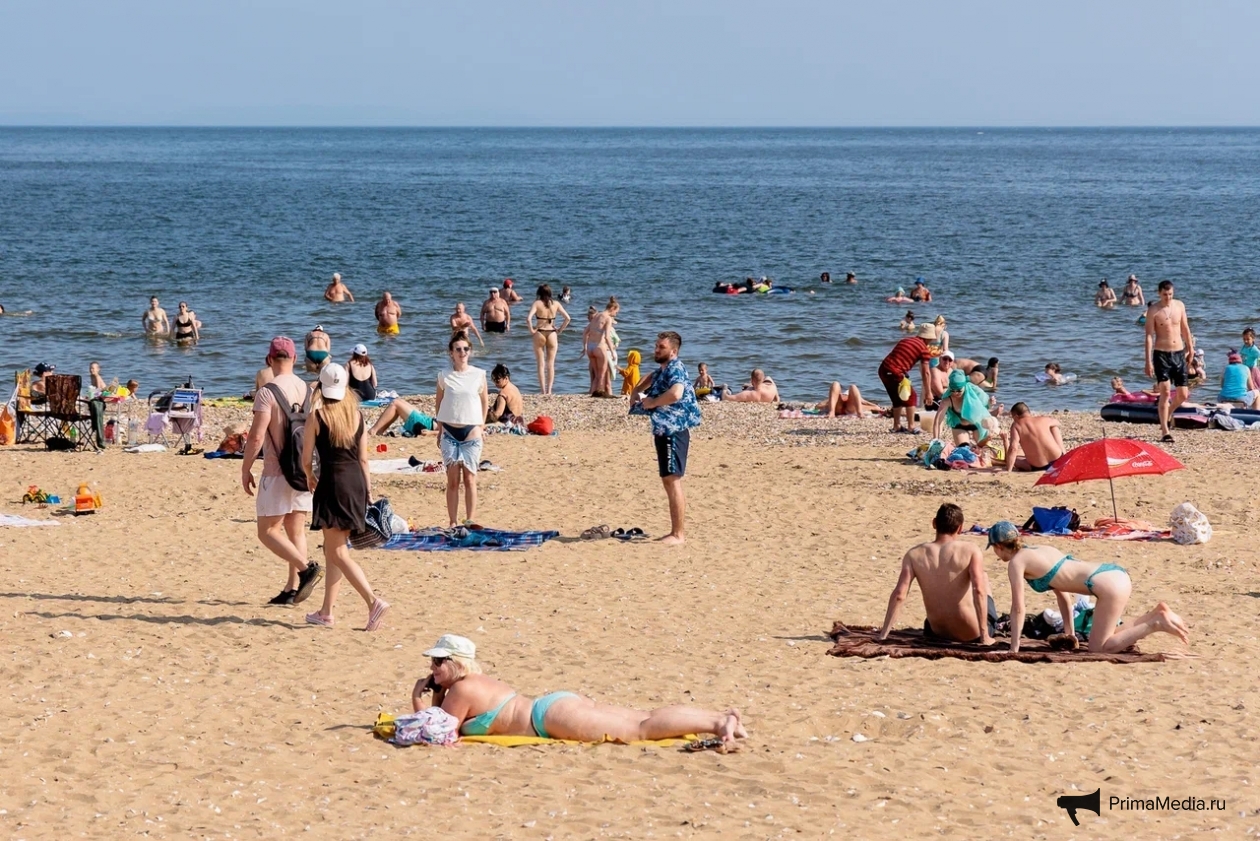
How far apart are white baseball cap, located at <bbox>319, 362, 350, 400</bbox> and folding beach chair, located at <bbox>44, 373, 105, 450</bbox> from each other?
8637 millimetres

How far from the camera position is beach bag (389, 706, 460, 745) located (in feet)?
21.8

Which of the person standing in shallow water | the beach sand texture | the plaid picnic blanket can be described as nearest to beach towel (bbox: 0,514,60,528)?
the beach sand texture

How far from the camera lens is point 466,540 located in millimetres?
11266

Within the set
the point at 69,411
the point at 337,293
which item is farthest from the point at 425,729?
the point at 337,293

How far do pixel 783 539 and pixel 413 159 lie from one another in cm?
13283

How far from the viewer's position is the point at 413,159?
14012 centimetres

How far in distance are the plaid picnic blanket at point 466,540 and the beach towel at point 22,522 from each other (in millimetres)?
2968

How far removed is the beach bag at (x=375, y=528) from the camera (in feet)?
28.0

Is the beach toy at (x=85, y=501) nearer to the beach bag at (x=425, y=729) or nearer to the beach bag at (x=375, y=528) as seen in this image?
the beach bag at (x=375, y=528)

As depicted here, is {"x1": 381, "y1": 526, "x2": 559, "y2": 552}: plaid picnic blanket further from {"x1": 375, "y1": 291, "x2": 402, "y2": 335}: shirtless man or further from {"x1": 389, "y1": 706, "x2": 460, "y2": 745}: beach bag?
{"x1": 375, "y1": 291, "x2": 402, "y2": 335}: shirtless man

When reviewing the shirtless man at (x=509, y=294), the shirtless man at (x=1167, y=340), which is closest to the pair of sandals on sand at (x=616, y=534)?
the shirtless man at (x=1167, y=340)

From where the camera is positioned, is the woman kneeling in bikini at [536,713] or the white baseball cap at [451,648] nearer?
the woman kneeling in bikini at [536,713]

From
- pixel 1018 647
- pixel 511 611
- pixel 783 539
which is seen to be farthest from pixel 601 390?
pixel 1018 647

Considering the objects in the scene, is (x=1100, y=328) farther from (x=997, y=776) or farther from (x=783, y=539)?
(x=997, y=776)
